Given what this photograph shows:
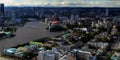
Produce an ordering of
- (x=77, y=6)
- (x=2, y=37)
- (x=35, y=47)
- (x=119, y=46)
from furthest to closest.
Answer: (x=77, y=6), (x=2, y=37), (x=119, y=46), (x=35, y=47)

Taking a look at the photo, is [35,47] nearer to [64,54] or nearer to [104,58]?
[64,54]

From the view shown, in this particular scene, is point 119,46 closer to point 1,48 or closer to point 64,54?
point 64,54

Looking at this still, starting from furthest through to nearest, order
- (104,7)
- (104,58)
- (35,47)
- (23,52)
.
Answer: (104,7), (35,47), (23,52), (104,58)

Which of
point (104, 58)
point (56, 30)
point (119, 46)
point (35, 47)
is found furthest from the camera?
point (56, 30)

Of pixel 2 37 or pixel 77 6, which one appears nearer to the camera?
pixel 2 37

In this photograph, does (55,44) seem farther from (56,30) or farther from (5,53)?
(56,30)

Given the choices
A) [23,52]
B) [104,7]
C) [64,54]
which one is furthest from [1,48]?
[104,7]

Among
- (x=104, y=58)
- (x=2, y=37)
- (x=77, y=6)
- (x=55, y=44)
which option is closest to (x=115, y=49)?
(x=104, y=58)

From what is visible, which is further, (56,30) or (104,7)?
(104,7)

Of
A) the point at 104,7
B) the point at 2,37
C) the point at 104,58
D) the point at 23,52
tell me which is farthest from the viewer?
the point at 104,7
